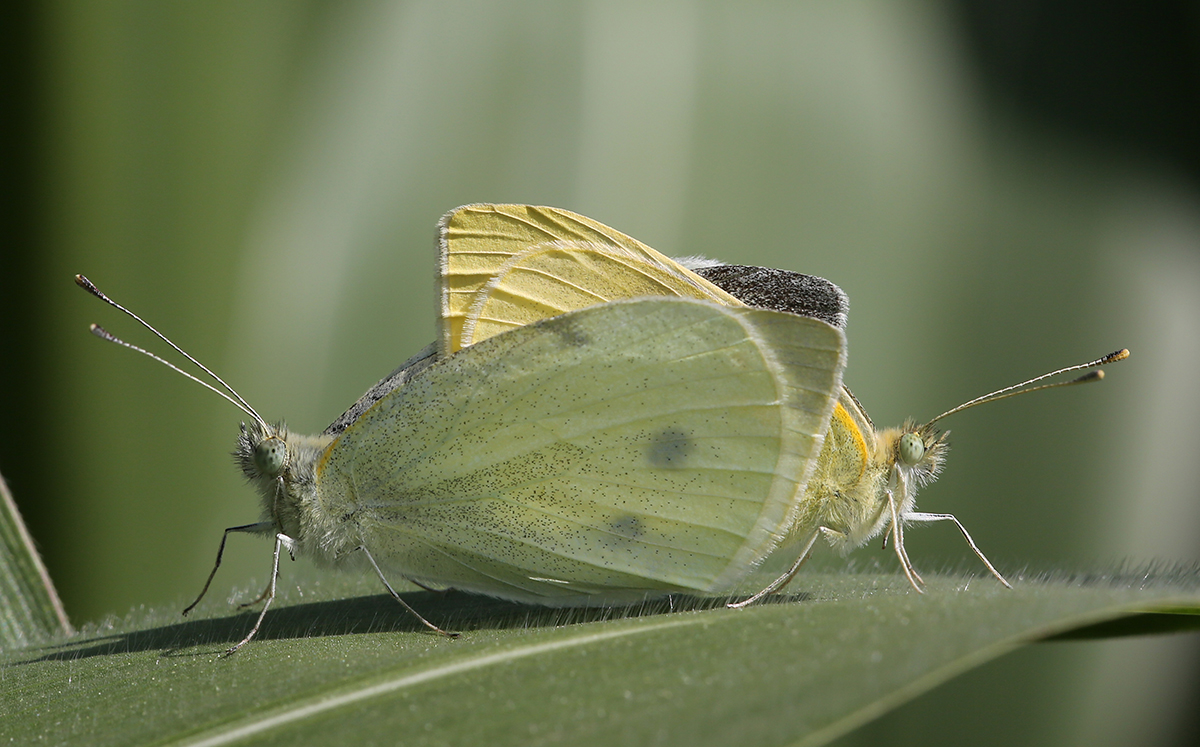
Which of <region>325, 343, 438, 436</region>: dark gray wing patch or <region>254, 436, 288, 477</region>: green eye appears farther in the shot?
<region>325, 343, 438, 436</region>: dark gray wing patch

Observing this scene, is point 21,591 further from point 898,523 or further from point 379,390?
point 898,523

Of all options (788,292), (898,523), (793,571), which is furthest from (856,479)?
(788,292)

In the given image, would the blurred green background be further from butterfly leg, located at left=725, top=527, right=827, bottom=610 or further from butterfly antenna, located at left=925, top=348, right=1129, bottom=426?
butterfly leg, located at left=725, top=527, right=827, bottom=610

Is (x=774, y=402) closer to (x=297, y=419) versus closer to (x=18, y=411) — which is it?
(x=297, y=419)

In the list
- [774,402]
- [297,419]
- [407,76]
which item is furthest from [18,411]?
[774,402]

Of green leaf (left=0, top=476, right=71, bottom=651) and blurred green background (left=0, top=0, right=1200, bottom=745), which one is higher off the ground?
blurred green background (left=0, top=0, right=1200, bottom=745)

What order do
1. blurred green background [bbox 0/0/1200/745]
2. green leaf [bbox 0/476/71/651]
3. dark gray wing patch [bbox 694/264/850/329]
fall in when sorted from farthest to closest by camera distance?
blurred green background [bbox 0/0/1200/745], dark gray wing patch [bbox 694/264/850/329], green leaf [bbox 0/476/71/651]

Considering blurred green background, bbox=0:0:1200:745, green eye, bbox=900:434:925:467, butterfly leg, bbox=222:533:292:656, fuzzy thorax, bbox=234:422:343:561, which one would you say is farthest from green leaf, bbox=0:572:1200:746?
blurred green background, bbox=0:0:1200:745
